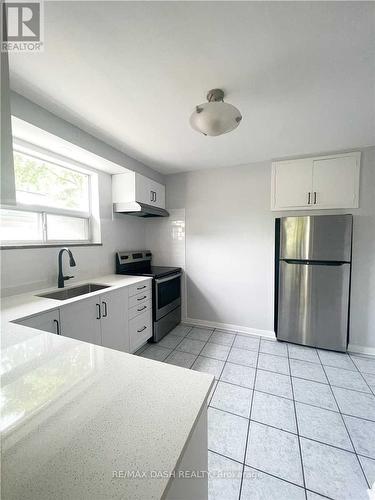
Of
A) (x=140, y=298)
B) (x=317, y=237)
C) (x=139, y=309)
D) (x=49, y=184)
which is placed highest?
(x=49, y=184)

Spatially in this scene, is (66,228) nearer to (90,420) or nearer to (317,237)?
(90,420)

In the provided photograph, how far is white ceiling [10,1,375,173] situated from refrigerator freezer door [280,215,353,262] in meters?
0.88

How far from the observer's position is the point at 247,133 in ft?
6.51

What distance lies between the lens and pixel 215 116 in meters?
1.33

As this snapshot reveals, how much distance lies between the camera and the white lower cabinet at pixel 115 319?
183 centimetres

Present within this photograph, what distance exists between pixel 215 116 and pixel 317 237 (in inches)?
71.3

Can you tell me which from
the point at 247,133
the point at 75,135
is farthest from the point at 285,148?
the point at 75,135

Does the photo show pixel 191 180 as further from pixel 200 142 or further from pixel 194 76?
pixel 194 76

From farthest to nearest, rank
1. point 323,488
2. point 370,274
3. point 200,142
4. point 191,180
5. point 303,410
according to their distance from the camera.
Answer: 1. point 191,180
2. point 370,274
3. point 200,142
4. point 303,410
5. point 323,488

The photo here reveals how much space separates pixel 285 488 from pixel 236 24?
2397 mm

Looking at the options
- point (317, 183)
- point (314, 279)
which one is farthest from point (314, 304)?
point (317, 183)

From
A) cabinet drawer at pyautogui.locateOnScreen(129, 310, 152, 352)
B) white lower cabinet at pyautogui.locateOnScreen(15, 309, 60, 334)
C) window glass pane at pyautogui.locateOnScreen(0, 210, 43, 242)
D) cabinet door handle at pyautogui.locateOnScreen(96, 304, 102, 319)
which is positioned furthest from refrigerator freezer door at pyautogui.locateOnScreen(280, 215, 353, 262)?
window glass pane at pyautogui.locateOnScreen(0, 210, 43, 242)

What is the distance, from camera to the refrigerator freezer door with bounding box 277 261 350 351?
231 cm

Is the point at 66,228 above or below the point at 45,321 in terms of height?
above
